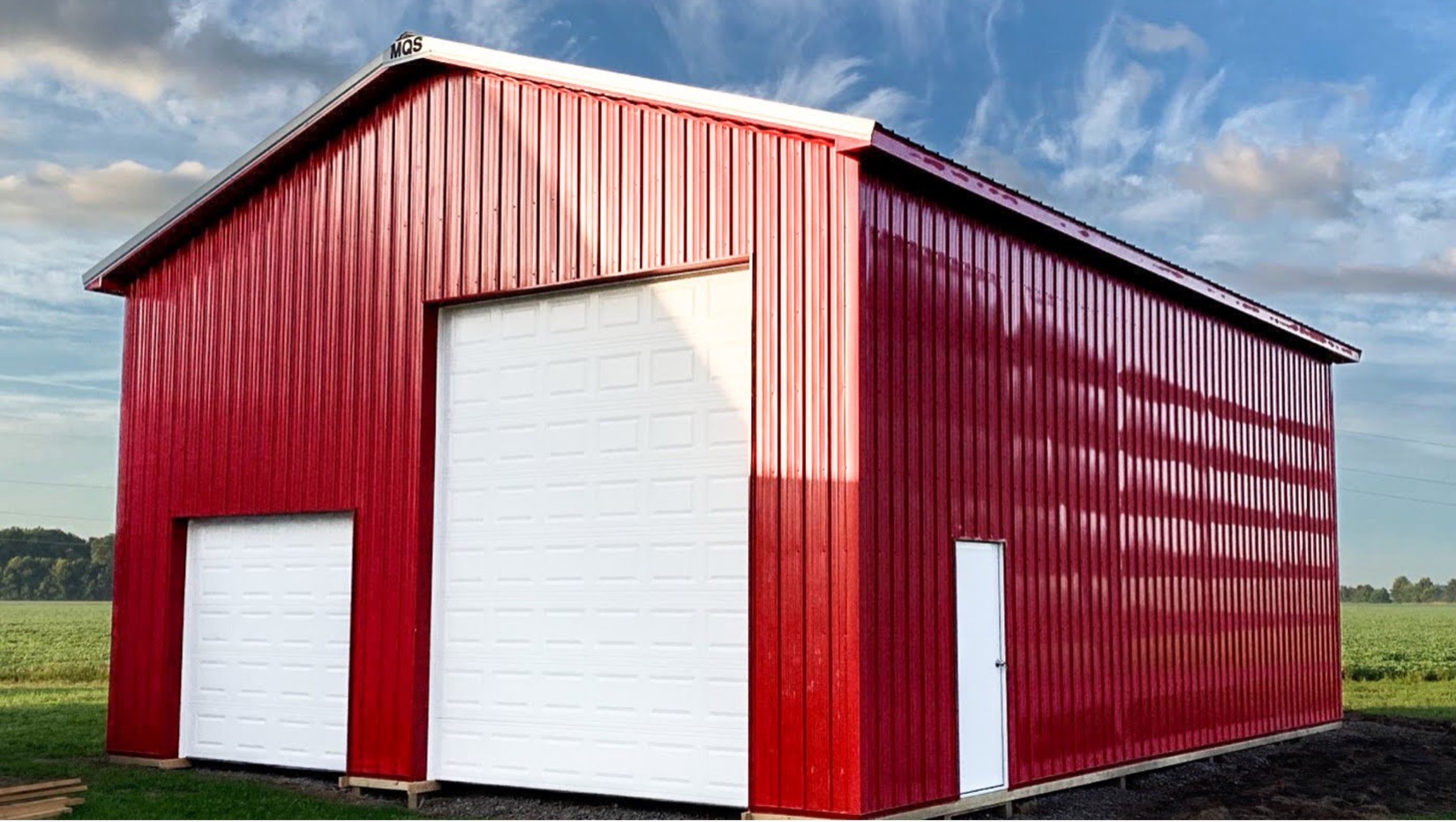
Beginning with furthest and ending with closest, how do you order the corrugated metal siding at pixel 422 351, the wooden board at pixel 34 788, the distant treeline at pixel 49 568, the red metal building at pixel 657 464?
1. the distant treeline at pixel 49 568
2. the wooden board at pixel 34 788
3. the red metal building at pixel 657 464
4. the corrugated metal siding at pixel 422 351

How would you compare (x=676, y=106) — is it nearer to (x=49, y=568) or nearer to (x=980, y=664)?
(x=980, y=664)

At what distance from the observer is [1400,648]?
50.6 m

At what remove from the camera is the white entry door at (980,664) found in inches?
543

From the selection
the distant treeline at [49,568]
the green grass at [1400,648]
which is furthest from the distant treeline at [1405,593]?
the distant treeline at [49,568]

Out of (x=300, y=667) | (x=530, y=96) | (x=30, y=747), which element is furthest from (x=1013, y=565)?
(x=30, y=747)

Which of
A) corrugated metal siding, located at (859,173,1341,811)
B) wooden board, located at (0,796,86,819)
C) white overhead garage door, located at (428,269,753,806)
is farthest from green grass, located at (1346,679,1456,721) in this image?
wooden board, located at (0,796,86,819)

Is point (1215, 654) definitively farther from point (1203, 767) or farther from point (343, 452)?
point (343, 452)

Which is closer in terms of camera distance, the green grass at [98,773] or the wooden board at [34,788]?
the wooden board at [34,788]

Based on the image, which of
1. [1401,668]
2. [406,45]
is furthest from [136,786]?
[1401,668]

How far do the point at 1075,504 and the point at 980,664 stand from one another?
275 centimetres

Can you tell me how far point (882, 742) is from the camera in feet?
40.9

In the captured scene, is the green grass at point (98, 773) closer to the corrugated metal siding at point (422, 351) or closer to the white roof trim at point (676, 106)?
the corrugated metal siding at point (422, 351)

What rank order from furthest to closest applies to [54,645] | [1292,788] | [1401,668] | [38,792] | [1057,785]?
[54,645] → [1401,668] → [1292,788] → [1057,785] → [38,792]

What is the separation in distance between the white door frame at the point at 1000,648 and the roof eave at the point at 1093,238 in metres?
3.13
